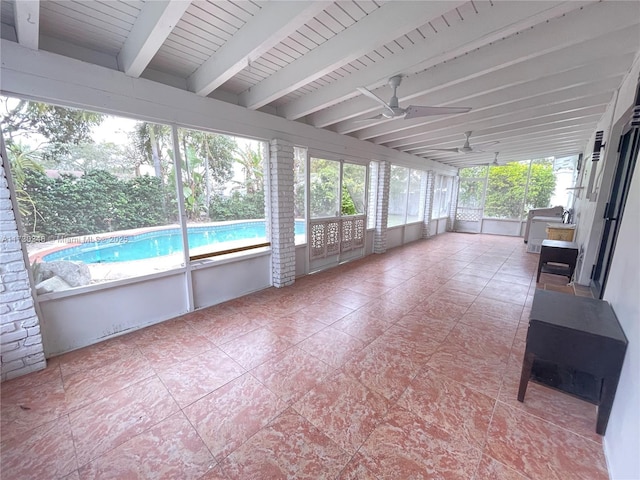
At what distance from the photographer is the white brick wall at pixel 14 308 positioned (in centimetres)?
191

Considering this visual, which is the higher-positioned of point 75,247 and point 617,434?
point 75,247

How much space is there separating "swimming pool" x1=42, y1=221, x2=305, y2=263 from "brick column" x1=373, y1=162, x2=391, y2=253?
314cm

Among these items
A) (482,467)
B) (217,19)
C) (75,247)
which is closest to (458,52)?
(217,19)

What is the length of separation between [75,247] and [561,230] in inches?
288

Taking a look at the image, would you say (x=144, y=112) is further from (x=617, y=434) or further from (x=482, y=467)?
(x=617, y=434)

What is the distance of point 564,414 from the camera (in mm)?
1739

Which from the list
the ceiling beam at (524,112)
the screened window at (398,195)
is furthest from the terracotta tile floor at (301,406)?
the screened window at (398,195)

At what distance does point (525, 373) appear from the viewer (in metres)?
1.76

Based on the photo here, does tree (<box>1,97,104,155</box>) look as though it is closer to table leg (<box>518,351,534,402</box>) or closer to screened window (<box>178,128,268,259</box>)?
screened window (<box>178,128,268,259</box>)

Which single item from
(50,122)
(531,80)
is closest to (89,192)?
(50,122)

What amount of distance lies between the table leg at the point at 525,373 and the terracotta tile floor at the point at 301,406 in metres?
0.08

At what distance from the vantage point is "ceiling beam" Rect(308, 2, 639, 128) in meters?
1.85

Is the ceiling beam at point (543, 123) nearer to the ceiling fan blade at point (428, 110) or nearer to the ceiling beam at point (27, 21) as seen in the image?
the ceiling fan blade at point (428, 110)

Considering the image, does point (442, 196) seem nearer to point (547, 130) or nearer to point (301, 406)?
point (547, 130)
